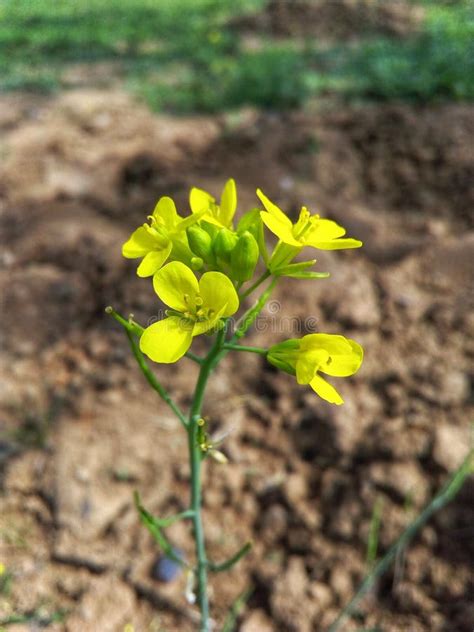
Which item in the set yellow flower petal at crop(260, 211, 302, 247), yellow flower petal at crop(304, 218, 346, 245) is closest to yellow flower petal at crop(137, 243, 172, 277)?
yellow flower petal at crop(260, 211, 302, 247)

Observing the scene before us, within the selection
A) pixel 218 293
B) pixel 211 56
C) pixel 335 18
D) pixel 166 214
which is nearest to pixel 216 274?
pixel 218 293

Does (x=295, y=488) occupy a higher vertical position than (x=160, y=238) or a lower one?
lower

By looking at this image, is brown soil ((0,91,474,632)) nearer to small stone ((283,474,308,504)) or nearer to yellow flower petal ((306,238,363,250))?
small stone ((283,474,308,504))

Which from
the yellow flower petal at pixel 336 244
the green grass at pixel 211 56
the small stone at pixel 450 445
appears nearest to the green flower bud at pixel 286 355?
the yellow flower petal at pixel 336 244

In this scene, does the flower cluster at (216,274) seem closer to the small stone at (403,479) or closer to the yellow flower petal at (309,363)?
the yellow flower petal at (309,363)

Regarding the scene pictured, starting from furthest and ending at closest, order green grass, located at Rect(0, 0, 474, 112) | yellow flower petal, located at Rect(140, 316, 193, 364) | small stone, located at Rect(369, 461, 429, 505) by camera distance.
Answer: green grass, located at Rect(0, 0, 474, 112), small stone, located at Rect(369, 461, 429, 505), yellow flower petal, located at Rect(140, 316, 193, 364)

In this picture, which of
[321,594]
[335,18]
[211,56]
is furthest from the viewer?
[335,18]

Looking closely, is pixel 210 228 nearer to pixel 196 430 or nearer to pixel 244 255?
pixel 244 255
